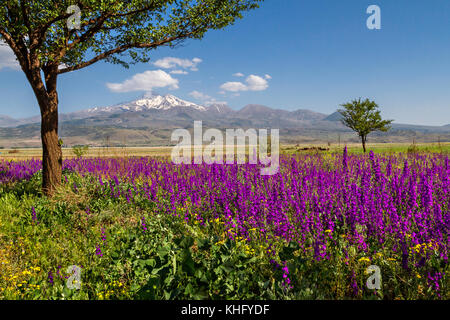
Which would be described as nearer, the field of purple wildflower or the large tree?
the field of purple wildflower

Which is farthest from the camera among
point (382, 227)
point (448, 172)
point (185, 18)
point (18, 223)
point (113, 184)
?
point (185, 18)

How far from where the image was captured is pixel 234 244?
341 cm

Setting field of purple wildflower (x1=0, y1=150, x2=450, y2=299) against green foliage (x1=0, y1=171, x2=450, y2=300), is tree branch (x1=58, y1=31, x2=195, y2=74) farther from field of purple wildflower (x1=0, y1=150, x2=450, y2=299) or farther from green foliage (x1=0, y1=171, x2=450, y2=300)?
green foliage (x1=0, y1=171, x2=450, y2=300)

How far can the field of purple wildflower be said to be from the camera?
3.18 m

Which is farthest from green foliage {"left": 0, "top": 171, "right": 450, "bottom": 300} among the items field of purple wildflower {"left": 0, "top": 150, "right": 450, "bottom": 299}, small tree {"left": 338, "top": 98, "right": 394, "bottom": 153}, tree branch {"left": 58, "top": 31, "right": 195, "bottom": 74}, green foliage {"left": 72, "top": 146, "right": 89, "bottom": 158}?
small tree {"left": 338, "top": 98, "right": 394, "bottom": 153}

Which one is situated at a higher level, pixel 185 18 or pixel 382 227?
pixel 185 18

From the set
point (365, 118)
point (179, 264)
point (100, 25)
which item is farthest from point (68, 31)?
point (365, 118)

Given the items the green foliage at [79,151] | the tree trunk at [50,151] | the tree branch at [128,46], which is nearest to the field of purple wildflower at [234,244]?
the tree trunk at [50,151]

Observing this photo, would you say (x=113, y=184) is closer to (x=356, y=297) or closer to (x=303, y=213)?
(x=303, y=213)

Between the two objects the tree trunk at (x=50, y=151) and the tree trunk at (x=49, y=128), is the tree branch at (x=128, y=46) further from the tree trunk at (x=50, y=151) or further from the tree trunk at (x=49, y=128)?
the tree trunk at (x=50, y=151)

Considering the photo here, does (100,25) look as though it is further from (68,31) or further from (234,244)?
(234,244)
